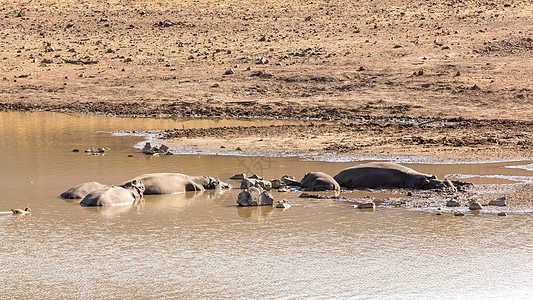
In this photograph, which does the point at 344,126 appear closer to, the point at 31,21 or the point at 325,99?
the point at 325,99

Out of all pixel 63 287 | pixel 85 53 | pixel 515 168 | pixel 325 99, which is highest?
pixel 85 53

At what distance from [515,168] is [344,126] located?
6147 millimetres

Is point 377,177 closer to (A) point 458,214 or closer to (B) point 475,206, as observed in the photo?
(B) point 475,206

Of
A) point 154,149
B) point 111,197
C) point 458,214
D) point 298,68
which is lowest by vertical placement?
point 458,214

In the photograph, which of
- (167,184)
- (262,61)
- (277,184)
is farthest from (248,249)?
(262,61)

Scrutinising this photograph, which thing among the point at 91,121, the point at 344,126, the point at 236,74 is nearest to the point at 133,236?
the point at 344,126

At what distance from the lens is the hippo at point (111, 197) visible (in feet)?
36.4

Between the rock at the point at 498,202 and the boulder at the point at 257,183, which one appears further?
the boulder at the point at 257,183

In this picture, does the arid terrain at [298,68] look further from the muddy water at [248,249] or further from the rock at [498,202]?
the muddy water at [248,249]

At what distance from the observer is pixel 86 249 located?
8.82 meters

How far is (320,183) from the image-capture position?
1216 cm

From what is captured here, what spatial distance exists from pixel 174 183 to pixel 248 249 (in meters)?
3.84

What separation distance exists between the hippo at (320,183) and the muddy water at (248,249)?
583mm

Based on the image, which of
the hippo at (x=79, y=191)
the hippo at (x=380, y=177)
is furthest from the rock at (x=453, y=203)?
the hippo at (x=79, y=191)
